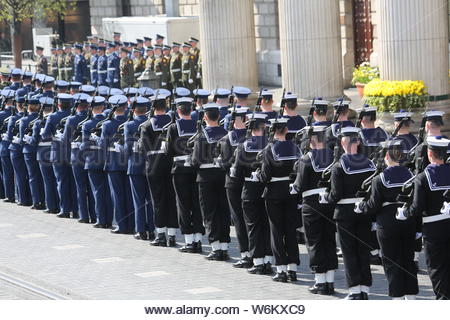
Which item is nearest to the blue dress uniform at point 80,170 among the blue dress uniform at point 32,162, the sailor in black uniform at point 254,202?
the blue dress uniform at point 32,162

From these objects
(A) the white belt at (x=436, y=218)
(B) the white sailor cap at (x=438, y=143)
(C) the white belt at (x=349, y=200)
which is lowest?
(A) the white belt at (x=436, y=218)

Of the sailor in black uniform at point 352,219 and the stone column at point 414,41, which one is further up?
the stone column at point 414,41

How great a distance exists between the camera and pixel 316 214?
1290 cm

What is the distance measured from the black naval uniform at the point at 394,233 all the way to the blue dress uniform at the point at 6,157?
904 centimetres

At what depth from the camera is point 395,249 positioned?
466 inches

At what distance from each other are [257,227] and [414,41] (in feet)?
21.0

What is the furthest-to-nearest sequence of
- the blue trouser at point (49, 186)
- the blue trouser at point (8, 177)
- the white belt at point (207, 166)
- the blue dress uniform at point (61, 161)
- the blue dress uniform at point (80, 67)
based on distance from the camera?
1. the blue dress uniform at point (80, 67)
2. the blue trouser at point (8, 177)
3. the blue trouser at point (49, 186)
4. the blue dress uniform at point (61, 161)
5. the white belt at point (207, 166)

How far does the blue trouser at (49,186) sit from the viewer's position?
18578 millimetres

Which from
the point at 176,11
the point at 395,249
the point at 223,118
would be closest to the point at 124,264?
the point at 223,118

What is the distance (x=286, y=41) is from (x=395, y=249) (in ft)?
32.1

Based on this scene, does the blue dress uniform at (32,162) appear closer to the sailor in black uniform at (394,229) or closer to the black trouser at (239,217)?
the black trouser at (239,217)

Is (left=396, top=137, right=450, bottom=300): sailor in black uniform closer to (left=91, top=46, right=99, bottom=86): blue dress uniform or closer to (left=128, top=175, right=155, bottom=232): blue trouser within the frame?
(left=128, top=175, right=155, bottom=232): blue trouser

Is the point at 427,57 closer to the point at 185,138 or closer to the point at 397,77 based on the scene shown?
the point at 397,77

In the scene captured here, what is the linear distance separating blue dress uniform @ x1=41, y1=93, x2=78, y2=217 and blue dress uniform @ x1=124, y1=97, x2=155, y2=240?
1770 millimetres
